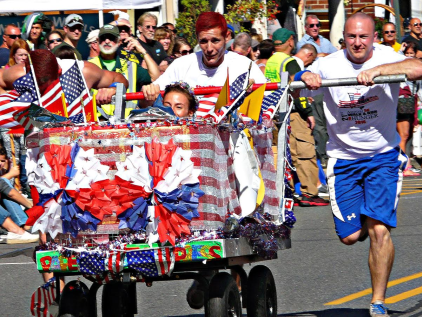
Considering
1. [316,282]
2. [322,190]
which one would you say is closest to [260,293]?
[316,282]

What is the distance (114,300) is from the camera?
245 inches

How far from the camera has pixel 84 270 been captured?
5320mm

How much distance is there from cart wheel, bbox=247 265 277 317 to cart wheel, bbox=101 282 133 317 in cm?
84

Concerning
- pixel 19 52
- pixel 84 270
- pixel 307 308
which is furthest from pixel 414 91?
pixel 84 270

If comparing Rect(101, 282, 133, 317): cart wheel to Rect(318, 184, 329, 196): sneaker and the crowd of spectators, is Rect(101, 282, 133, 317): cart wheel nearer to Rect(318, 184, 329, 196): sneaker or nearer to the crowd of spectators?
the crowd of spectators

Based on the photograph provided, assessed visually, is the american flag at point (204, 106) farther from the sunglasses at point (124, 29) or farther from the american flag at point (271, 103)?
the sunglasses at point (124, 29)

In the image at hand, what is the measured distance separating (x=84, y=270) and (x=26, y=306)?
2.38 meters

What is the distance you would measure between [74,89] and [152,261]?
5.12 ft

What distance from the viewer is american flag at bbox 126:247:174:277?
520cm

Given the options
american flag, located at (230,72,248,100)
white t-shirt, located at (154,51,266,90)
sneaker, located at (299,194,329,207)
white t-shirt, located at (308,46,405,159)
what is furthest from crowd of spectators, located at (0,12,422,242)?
american flag, located at (230,72,248,100)

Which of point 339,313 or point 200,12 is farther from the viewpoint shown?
point 200,12

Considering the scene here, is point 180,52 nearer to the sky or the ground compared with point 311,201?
nearer to the sky

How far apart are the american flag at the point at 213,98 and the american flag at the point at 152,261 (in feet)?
2.70

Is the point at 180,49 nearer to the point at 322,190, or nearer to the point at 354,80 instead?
the point at 322,190
